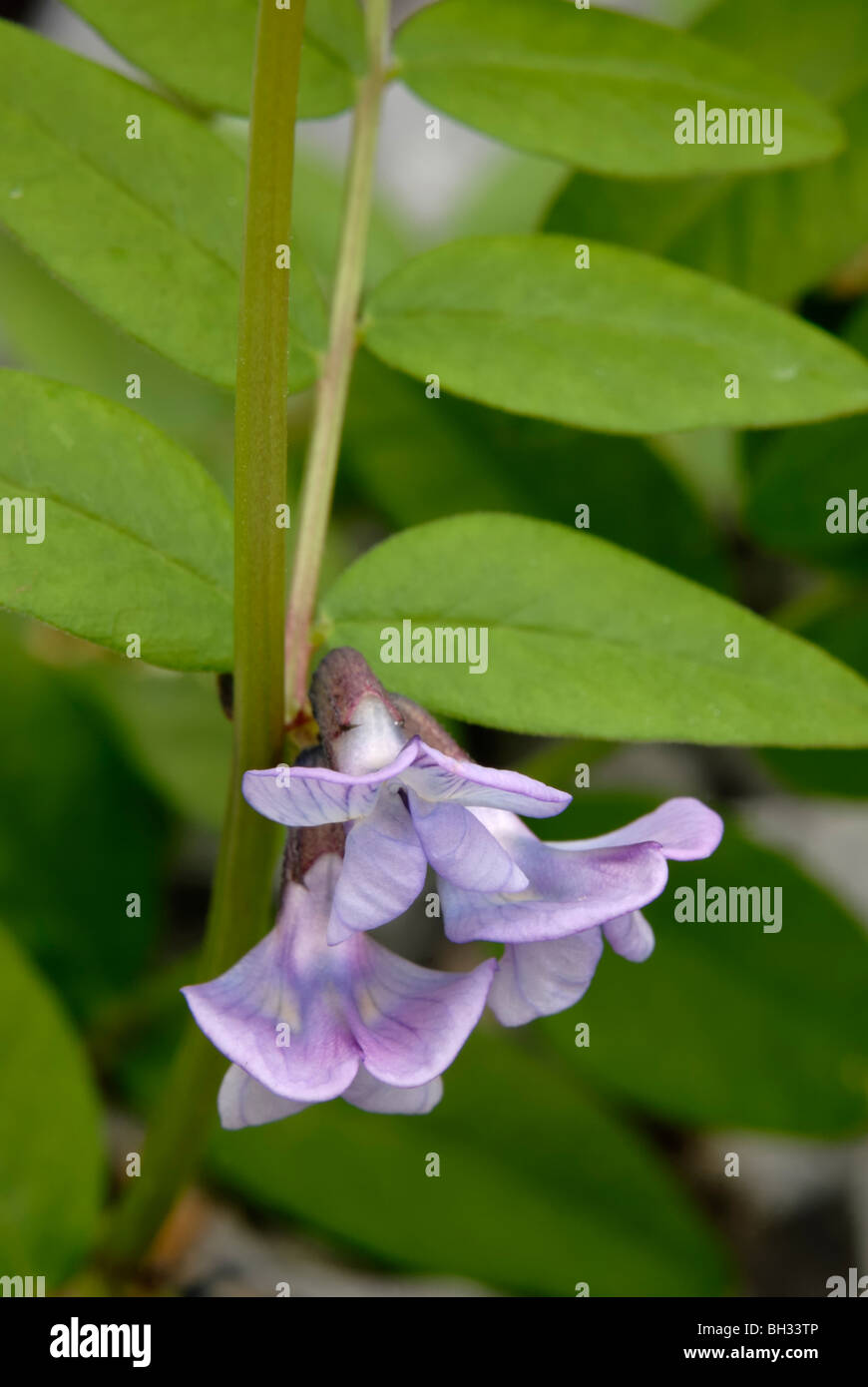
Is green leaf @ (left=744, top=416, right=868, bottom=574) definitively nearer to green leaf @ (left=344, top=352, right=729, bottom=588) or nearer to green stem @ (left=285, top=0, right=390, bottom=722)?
green leaf @ (left=344, top=352, right=729, bottom=588)

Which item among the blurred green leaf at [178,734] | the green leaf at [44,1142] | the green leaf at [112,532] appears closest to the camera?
the green leaf at [112,532]

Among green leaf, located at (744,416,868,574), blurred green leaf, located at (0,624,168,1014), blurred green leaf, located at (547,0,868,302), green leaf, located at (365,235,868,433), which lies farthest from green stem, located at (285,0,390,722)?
blurred green leaf, located at (0,624,168,1014)

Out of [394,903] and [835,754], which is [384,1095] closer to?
[394,903]

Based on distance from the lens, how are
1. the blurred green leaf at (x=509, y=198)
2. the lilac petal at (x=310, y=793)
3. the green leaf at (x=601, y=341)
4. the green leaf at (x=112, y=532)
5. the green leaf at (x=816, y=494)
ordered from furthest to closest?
the blurred green leaf at (x=509, y=198) < the green leaf at (x=816, y=494) < the green leaf at (x=601, y=341) < the green leaf at (x=112, y=532) < the lilac petal at (x=310, y=793)

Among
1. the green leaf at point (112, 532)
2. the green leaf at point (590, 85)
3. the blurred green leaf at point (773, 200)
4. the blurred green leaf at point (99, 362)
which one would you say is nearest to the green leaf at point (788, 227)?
the blurred green leaf at point (773, 200)

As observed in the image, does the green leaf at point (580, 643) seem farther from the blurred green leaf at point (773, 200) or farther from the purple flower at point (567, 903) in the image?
the blurred green leaf at point (773, 200)

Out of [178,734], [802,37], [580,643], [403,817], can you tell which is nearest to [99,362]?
[178,734]

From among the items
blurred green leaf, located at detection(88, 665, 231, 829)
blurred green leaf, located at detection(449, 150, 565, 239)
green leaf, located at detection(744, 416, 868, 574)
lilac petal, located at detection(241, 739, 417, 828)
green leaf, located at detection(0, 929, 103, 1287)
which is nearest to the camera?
lilac petal, located at detection(241, 739, 417, 828)
